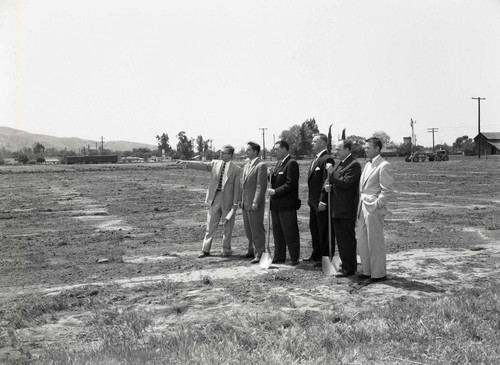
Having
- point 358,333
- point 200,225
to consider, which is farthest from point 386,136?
point 358,333

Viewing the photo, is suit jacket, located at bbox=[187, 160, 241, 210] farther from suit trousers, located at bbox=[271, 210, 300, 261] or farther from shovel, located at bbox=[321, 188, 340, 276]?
shovel, located at bbox=[321, 188, 340, 276]

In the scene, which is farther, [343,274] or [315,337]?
[343,274]

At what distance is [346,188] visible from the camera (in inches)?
290

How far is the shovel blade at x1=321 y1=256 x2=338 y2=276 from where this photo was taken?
7578mm

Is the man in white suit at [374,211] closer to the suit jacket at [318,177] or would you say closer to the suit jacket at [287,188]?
the suit jacket at [318,177]

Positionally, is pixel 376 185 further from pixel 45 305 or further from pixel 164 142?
pixel 164 142

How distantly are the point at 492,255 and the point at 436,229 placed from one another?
3.10 metres

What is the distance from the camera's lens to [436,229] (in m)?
11.9

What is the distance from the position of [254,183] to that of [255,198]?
1.15ft

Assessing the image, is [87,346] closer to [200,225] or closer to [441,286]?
[441,286]

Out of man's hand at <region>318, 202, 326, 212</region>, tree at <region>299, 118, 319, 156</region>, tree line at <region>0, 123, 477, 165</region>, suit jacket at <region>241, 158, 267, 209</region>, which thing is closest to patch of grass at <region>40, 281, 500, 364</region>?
man's hand at <region>318, 202, 326, 212</region>

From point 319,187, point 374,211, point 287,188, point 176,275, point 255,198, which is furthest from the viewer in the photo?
point 255,198

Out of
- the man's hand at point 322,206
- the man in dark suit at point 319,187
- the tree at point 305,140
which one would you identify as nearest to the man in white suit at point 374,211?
the man's hand at point 322,206

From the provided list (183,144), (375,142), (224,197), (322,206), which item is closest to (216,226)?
(224,197)
